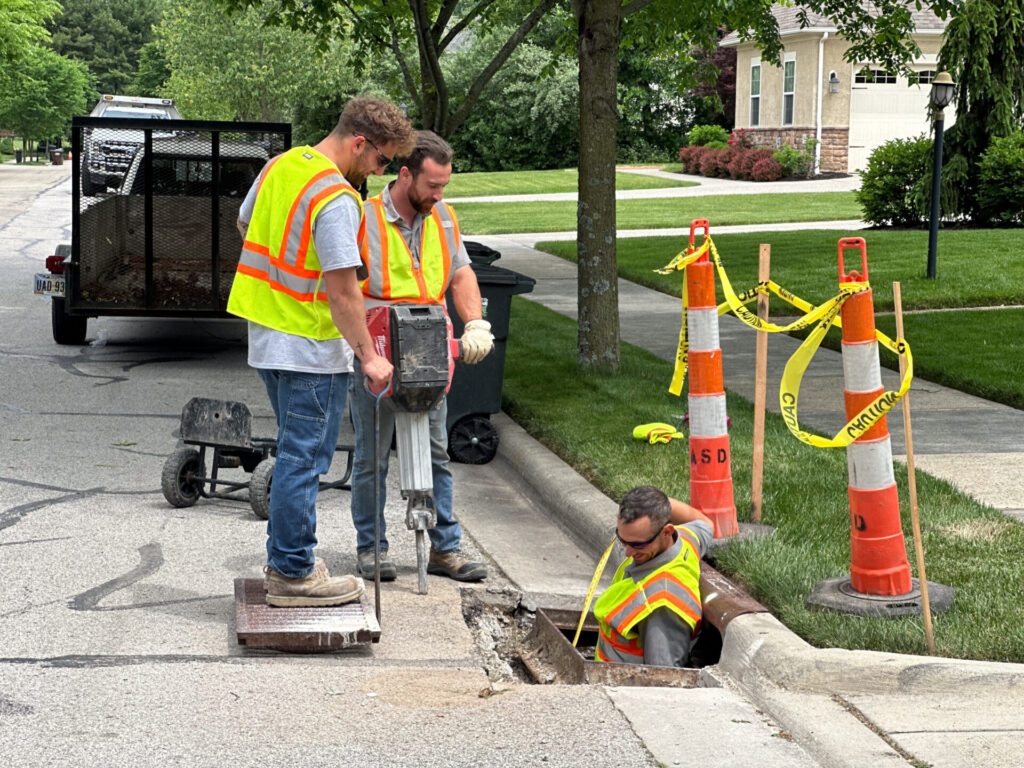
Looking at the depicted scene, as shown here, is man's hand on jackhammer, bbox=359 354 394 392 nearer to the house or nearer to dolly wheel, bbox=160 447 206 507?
dolly wheel, bbox=160 447 206 507

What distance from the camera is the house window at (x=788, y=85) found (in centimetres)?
4022

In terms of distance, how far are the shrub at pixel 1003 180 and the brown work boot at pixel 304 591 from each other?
20167mm

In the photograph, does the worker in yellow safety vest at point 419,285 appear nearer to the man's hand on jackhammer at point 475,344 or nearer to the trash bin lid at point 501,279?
the man's hand on jackhammer at point 475,344

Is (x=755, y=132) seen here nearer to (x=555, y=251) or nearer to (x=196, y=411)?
(x=555, y=251)

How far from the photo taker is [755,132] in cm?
4288

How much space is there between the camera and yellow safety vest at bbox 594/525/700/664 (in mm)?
4973

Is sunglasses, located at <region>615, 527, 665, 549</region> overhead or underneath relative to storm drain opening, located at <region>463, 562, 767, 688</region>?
overhead

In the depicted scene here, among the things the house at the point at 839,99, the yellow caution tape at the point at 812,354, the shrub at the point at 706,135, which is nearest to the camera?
the yellow caution tape at the point at 812,354

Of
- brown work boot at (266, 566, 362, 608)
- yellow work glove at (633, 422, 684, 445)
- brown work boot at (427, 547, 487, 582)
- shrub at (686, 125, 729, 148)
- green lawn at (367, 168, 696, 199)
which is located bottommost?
brown work boot at (427, 547, 487, 582)

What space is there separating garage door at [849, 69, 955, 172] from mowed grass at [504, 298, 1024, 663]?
3124cm

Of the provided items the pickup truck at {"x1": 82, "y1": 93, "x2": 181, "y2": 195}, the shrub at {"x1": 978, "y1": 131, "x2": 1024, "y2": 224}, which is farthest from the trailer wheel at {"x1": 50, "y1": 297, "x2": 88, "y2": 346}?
the shrub at {"x1": 978, "y1": 131, "x2": 1024, "y2": 224}

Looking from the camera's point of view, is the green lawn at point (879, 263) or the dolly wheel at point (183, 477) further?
the green lawn at point (879, 263)

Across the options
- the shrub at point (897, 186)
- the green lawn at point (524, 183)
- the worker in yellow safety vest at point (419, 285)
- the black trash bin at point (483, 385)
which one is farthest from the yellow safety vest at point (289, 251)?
the green lawn at point (524, 183)

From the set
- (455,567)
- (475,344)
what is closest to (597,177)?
(455,567)
